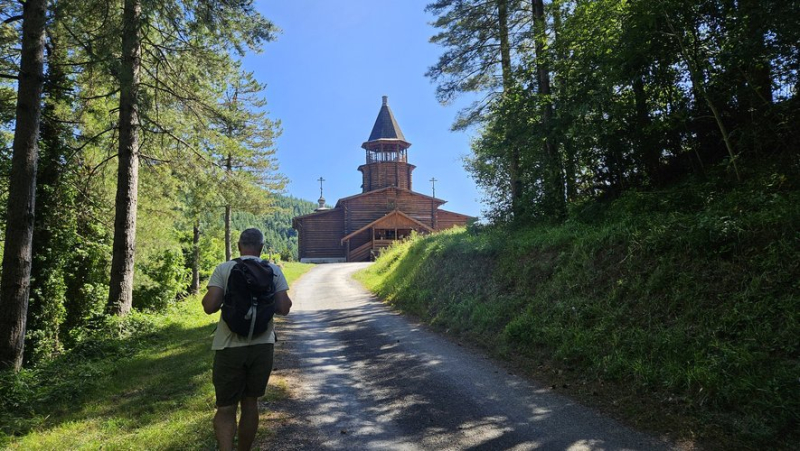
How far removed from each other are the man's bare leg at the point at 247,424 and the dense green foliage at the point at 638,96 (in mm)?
7914

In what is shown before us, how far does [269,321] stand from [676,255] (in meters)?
5.65

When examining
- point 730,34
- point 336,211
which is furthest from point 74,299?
point 336,211

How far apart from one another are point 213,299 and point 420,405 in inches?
111

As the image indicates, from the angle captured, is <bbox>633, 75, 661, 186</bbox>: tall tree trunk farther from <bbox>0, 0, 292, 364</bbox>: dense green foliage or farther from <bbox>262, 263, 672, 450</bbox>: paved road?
<bbox>0, 0, 292, 364</bbox>: dense green foliage

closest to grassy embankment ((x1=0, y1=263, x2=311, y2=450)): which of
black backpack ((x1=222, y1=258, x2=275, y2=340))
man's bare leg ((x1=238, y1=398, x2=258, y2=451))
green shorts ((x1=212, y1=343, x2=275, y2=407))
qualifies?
man's bare leg ((x1=238, y1=398, x2=258, y2=451))

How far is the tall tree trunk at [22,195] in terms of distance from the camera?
7199 millimetres

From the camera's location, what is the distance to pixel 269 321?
11.3 ft

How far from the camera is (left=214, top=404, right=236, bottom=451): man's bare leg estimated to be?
3.29 meters

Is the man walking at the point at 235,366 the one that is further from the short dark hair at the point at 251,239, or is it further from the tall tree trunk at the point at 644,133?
the tall tree trunk at the point at 644,133

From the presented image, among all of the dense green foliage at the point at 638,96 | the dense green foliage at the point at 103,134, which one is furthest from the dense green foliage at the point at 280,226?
the dense green foliage at the point at 638,96

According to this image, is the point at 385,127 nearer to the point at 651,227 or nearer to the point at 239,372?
the point at 651,227

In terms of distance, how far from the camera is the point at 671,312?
5355 millimetres

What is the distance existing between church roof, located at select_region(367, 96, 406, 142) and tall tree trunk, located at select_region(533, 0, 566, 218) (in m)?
34.4

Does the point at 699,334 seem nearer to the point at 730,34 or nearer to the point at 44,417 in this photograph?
the point at 730,34
